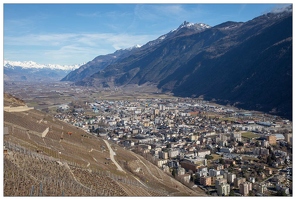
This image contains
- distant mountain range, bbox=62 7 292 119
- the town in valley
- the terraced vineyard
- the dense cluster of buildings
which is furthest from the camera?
distant mountain range, bbox=62 7 292 119

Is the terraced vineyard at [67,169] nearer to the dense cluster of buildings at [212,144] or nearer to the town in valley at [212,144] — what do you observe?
the town in valley at [212,144]

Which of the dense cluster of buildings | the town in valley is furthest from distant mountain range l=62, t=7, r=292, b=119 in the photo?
the dense cluster of buildings

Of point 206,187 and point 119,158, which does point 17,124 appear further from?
point 206,187

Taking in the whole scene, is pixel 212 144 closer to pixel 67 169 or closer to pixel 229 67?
pixel 67 169

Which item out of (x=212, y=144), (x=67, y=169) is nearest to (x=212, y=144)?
(x=212, y=144)

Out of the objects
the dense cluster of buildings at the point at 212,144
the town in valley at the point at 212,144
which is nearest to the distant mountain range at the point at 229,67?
the town in valley at the point at 212,144

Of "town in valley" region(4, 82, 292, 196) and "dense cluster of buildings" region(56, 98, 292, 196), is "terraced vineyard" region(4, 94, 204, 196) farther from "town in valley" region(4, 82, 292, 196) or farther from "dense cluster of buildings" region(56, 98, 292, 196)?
"dense cluster of buildings" region(56, 98, 292, 196)
